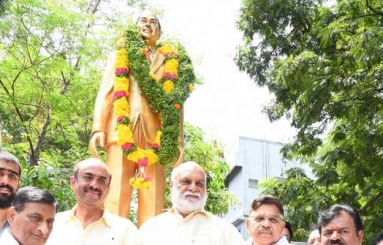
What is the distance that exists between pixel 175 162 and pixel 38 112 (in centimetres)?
877

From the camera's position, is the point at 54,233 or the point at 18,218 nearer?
the point at 18,218

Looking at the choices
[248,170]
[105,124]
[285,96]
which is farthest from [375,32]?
[248,170]

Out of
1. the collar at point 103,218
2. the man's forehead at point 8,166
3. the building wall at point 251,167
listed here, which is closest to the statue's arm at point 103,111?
the man's forehead at point 8,166

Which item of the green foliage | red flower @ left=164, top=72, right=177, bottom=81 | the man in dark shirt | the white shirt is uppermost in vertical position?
the green foliage

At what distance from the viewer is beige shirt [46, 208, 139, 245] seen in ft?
12.3

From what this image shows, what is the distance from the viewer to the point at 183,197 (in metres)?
3.98

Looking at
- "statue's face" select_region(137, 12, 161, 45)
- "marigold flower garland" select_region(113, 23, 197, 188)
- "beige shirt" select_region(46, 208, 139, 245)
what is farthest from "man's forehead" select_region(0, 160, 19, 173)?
"statue's face" select_region(137, 12, 161, 45)

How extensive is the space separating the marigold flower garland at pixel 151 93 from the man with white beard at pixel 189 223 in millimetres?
1568

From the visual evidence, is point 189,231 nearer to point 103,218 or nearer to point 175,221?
point 175,221

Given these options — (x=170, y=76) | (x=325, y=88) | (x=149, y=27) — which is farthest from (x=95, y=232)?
(x=325, y=88)

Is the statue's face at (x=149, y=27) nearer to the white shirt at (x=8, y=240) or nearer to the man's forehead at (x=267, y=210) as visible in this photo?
the man's forehead at (x=267, y=210)

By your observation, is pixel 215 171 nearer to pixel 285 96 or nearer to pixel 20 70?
pixel 285 96

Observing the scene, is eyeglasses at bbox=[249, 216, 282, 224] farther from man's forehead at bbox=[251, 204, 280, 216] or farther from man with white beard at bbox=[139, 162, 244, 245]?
man with white beard at bbox=[139, 162, 244, 245]

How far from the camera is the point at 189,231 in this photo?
3955 mm
